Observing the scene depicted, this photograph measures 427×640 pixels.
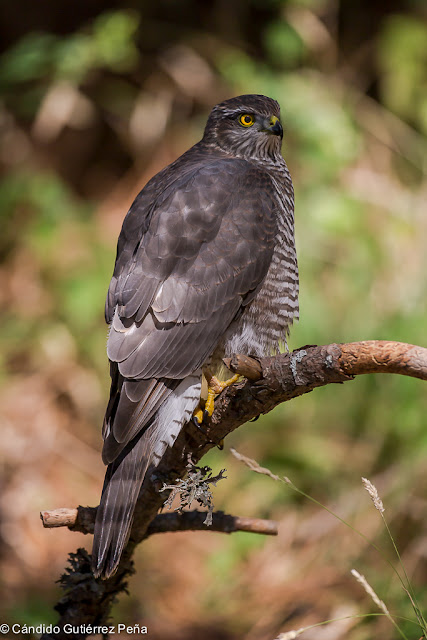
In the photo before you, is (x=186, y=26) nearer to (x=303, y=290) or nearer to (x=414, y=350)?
(x=303, y=290)

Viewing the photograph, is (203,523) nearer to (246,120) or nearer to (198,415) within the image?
(198,415)

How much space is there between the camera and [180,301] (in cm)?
306

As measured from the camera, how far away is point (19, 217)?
663 centimetres

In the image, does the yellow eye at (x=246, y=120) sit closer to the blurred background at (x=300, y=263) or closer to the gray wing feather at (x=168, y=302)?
the gray wing feather at (x=168, y=302)

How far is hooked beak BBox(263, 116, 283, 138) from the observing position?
3.76m

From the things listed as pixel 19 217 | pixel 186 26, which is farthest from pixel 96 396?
pixel 186 26

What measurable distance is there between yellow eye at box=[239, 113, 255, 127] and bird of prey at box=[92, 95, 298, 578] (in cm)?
39

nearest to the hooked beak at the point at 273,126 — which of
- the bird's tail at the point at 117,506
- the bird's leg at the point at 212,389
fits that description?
the bird's leg at the point at 212,389

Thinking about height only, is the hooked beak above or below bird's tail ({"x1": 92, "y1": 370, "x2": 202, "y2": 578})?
above

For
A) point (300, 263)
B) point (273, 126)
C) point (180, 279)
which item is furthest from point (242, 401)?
point (300, 263)

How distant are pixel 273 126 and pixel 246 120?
6.7 inches

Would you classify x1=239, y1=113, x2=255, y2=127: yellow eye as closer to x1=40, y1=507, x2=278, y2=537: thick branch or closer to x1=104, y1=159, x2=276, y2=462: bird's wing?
x1=104, y1=159, x2=276, y2=462: bird's wing

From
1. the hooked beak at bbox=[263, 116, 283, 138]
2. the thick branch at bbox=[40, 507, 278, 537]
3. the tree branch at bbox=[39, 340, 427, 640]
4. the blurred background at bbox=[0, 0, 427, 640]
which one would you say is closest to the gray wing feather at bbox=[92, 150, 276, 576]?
the tree branch at bbox=[39, 340, 427, 640]

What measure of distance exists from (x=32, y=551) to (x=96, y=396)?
1362 millimetres
